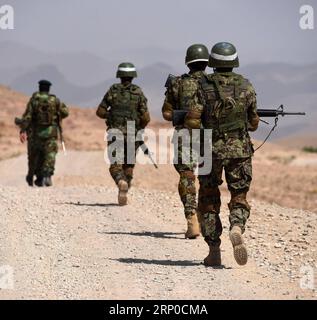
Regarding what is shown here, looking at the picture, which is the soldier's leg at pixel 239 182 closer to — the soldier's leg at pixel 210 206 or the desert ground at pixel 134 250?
the soldier's leg at pixel 210 206

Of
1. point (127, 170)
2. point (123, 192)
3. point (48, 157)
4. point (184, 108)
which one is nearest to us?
point (184, 108)

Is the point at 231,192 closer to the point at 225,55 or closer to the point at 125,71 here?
the point at 225,55

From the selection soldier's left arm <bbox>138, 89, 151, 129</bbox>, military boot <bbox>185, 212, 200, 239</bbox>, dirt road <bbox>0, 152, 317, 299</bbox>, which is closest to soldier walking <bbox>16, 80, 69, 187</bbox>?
dirt road <bbox>0, 152, 317, 299</bbox>

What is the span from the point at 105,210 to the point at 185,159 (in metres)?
2.85

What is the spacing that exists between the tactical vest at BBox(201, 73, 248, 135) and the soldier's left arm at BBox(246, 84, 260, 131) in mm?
42

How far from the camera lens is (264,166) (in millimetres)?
37844

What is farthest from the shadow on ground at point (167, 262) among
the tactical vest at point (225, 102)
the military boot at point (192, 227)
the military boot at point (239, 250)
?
the military boot at point (192, 227)

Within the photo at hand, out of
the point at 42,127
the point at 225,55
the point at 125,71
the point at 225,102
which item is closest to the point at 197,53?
the point at 225,55

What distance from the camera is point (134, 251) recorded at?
1022cm

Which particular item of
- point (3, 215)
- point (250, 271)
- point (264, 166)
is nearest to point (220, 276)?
point (250, 271)

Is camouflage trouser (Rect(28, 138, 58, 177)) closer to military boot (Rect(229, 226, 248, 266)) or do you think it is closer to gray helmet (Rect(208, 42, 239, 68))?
gray helmet (Rect(208, 42, 239, 68))

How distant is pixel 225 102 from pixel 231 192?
807 mm

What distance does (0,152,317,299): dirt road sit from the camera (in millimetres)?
8141
